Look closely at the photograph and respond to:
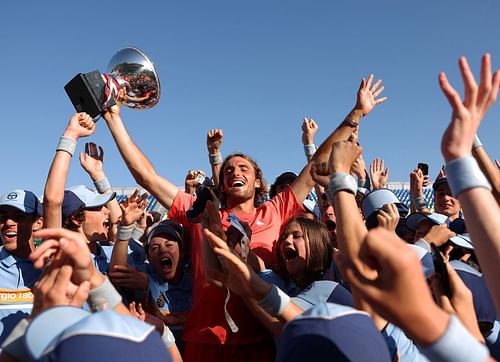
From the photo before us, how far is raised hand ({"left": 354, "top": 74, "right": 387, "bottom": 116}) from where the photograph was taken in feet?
12.3

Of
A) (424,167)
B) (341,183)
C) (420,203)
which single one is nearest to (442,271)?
(341,183)

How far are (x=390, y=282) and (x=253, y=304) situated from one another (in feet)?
4.84

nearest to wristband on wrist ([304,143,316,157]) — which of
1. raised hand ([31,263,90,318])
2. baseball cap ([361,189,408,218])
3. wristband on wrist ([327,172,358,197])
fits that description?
baseball cap ([361,189,408,218])

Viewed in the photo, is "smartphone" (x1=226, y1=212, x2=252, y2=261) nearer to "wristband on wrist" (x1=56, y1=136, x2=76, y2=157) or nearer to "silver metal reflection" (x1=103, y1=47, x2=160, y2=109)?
"wristband on wrist" (x1=56, y1=136, x2=76, y2=157)

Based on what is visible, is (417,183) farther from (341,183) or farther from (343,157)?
(341,183)

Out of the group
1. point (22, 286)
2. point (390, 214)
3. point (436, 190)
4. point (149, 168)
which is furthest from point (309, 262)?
point (436, 190)

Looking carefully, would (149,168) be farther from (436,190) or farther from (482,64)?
(436,190)

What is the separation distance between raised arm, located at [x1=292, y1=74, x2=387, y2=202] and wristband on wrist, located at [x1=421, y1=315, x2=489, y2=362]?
2382 millimetres

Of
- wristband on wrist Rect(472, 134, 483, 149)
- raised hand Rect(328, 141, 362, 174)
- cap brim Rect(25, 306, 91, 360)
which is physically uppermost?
cap brim Rect(25, 306, 91, 360)

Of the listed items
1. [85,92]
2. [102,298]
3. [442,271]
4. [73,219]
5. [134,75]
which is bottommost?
[442,271]

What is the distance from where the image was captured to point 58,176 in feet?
9.16

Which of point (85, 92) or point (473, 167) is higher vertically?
point (85, 92)

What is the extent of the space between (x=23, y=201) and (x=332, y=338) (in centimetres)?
267

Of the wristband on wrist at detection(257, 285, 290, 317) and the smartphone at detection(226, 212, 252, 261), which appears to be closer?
the wristband on wrist at detection(257, 285, 290, 317)
